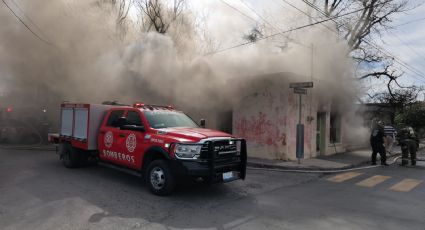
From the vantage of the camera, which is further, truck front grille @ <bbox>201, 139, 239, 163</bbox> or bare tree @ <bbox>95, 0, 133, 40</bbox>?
bare tree @ <bbox>95, 0, 133, 40</bbox>

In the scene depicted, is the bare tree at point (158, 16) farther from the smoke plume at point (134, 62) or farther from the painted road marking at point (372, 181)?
the painted road marking at point (372, 181)

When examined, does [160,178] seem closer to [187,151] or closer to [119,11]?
[187,151]

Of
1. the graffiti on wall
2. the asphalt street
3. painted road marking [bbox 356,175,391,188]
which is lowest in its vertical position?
the asphalt street

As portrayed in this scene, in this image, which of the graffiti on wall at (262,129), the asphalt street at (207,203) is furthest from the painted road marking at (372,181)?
the graffiti on wall at (262,129)

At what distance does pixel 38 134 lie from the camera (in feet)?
56.4

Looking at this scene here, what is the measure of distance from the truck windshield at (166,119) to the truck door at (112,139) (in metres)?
0.81

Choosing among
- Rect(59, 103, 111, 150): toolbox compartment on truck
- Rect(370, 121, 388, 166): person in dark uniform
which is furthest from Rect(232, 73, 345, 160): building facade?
Rect(59, 103, 111, 150): toolbox compartment on truck

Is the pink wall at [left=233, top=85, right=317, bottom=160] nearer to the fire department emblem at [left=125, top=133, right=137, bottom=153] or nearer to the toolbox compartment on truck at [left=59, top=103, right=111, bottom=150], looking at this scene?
the toolbox compartment on truck at [left=59, top=103, right=111, bottom=150]

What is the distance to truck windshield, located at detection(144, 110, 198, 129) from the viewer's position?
741 centimetres

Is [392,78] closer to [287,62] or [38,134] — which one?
[287,62]

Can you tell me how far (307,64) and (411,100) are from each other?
16.8m

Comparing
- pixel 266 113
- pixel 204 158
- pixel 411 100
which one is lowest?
pixel 204 158

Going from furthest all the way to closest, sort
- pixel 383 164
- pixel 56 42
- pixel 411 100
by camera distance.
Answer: pixel 411 100
pixel 56 42
pixel 383 164

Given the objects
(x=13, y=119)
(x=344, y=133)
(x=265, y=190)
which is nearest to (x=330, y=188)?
(x=265, y=190)
